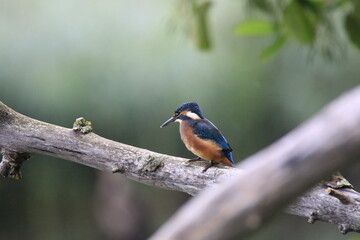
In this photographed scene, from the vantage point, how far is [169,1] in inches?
112

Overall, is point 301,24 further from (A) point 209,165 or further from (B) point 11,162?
(B) point 11,162

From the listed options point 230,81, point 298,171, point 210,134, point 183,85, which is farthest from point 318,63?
point 298,171

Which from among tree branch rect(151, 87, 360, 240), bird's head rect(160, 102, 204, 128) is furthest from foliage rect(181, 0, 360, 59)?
tree branch rect(151, 87, 360, 240)

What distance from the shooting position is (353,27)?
127 centimetres

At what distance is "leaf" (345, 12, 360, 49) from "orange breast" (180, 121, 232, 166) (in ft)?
1.08

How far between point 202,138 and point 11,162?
36 centimetres

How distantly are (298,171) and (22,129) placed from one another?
82 centimetres

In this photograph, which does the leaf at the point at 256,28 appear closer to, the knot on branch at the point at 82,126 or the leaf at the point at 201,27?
the leaf at the point at 201,27

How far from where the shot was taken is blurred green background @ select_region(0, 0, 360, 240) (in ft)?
9.04

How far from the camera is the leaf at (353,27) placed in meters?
1.26

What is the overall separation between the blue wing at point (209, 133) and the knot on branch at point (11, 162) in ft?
1.06

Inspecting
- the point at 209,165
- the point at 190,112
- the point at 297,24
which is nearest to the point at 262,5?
the point at 297,24

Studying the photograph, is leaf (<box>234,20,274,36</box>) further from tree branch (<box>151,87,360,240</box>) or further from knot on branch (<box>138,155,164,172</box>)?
tree branch (<box>151,87,360,240</box>)

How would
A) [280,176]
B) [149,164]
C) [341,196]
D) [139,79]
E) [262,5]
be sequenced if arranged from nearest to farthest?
[280,176], [341,196], [149,164], [262,5], [139,79]
